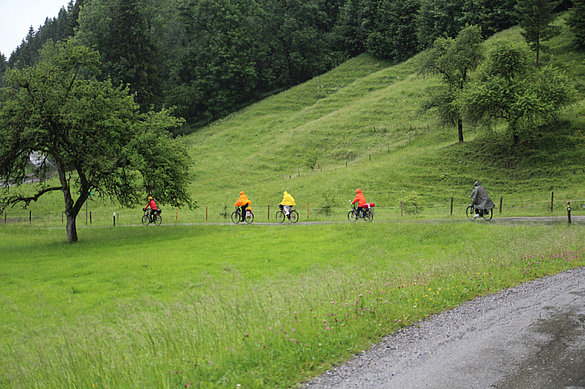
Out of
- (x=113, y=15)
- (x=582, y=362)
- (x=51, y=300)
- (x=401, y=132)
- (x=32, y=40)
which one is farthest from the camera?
(x=32, y=40)

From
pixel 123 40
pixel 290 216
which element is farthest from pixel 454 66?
pixel 123 40

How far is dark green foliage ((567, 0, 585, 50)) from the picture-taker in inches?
2457

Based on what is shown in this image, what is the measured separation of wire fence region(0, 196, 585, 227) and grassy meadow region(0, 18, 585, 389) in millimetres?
294

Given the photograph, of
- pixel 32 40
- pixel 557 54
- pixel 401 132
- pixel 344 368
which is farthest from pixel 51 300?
pixel 32 40

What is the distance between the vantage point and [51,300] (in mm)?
15344

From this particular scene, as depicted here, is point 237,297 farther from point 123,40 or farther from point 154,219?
point 123,40

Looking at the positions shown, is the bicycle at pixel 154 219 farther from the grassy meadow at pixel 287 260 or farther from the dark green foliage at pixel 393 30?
the dark green foliage at pixel 393 30

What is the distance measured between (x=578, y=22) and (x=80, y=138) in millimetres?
69143

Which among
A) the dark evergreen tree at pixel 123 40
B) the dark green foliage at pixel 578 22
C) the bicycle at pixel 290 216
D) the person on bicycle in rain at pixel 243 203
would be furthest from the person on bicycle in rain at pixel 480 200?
the dark evergreen tree at pixel 123 40

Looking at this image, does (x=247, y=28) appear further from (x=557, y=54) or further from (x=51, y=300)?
(x=51, y=300)

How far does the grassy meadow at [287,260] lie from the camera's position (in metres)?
7.78

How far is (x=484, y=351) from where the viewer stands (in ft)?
25.0

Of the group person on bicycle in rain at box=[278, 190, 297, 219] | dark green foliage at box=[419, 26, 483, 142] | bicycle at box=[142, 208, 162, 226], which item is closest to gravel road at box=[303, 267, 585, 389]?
person on bicycle in rain at box=[278, 190, 297, 219]

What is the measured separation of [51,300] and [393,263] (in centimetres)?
1271
